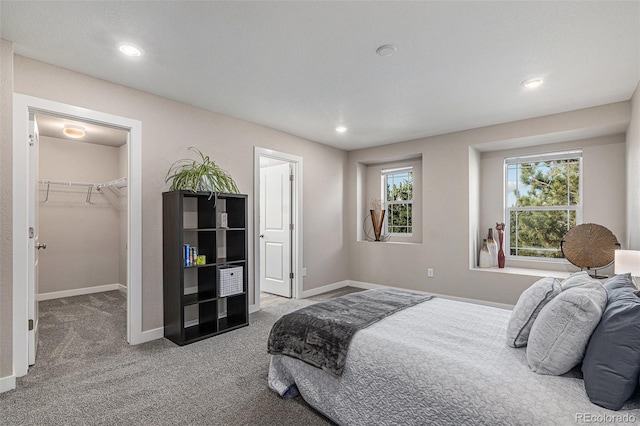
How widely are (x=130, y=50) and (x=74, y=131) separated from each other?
3.07 metres

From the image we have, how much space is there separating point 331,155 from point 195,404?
14.0 ft

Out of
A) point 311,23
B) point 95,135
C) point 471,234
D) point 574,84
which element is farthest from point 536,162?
point 95,135

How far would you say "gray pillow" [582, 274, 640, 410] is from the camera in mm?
1196

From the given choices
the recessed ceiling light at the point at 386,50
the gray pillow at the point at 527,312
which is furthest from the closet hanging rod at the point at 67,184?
the gray pillow at the point at 527,312

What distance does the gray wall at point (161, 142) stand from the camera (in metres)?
2.74

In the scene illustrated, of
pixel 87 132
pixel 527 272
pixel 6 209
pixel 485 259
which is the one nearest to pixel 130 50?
pixel 6 209

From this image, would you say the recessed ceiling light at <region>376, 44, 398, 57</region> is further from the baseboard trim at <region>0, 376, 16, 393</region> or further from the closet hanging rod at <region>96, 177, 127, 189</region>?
the closet hanging rod at <region>96, 177, 127, 189</region>

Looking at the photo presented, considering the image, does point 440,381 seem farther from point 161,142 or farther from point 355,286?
point 355,286

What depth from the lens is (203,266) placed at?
11.1ft

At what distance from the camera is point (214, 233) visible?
3.50 metres

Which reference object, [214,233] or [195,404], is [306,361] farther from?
[214,233]

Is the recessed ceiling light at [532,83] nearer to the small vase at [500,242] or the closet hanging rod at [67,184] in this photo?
the small vase at [500,242]

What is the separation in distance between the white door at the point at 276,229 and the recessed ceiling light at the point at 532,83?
10.4ft

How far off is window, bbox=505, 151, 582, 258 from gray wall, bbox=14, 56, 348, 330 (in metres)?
2.92
